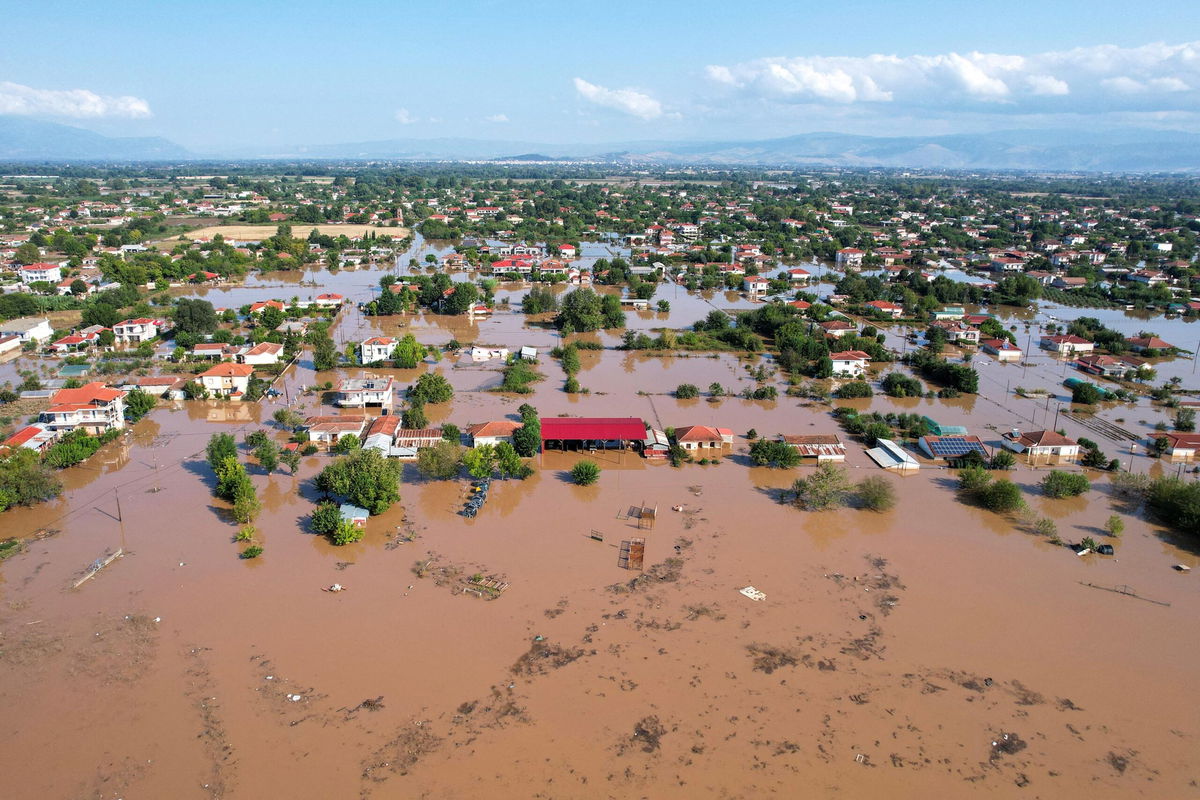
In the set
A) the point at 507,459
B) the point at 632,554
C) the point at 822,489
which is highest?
the point at 507,459

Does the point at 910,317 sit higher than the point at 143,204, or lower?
lower

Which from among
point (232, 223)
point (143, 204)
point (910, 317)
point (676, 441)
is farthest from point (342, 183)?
point (676, 441)

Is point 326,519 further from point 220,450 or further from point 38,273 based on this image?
point 38,273

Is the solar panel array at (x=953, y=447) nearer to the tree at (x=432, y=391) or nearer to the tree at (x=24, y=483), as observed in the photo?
the tree at (x=432, y=391)

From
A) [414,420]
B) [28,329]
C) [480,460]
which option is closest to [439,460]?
[480,460]

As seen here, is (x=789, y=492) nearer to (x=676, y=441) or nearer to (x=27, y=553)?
(x=676, y=441)

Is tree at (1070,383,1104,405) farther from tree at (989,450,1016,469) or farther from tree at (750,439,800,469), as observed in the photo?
tree at (750,439,800,469)
